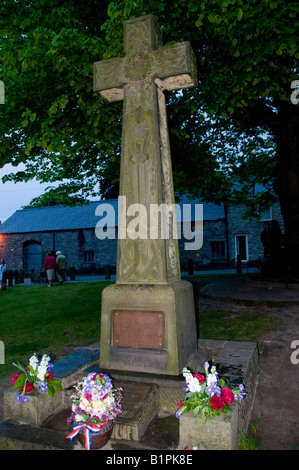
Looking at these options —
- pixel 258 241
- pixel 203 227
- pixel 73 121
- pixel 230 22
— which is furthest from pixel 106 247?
pixel 230 22

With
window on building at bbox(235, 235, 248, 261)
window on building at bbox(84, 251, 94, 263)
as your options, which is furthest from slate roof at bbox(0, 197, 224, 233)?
window on building at bbox(235, 235, 248, 261)

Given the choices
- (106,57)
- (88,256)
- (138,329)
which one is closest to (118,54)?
(106,57)

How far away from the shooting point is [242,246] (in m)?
28.2

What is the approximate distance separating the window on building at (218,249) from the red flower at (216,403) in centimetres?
2642

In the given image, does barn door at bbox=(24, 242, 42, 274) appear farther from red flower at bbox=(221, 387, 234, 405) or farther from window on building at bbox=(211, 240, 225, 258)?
red flower at bbox=(221, 387, 234, 405)

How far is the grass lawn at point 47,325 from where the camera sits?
5.78 metres

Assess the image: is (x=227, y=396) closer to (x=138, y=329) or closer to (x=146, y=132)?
(x=138, y=329)

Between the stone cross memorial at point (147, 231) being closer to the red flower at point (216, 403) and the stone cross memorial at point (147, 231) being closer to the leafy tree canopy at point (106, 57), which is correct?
the red flower at point (216, 403)

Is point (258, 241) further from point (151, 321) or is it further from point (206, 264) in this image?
point (151, 321)

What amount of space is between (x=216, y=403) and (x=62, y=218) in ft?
109

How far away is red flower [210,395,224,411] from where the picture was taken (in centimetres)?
245

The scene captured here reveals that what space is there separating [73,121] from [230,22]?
440cm

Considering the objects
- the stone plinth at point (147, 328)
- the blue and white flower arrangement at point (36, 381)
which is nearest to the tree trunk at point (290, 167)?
the stone plinth at point (147, 328)

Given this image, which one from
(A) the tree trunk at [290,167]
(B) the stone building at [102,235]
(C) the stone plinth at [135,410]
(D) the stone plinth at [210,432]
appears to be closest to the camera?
(D) the stone plinth at [210,432]
